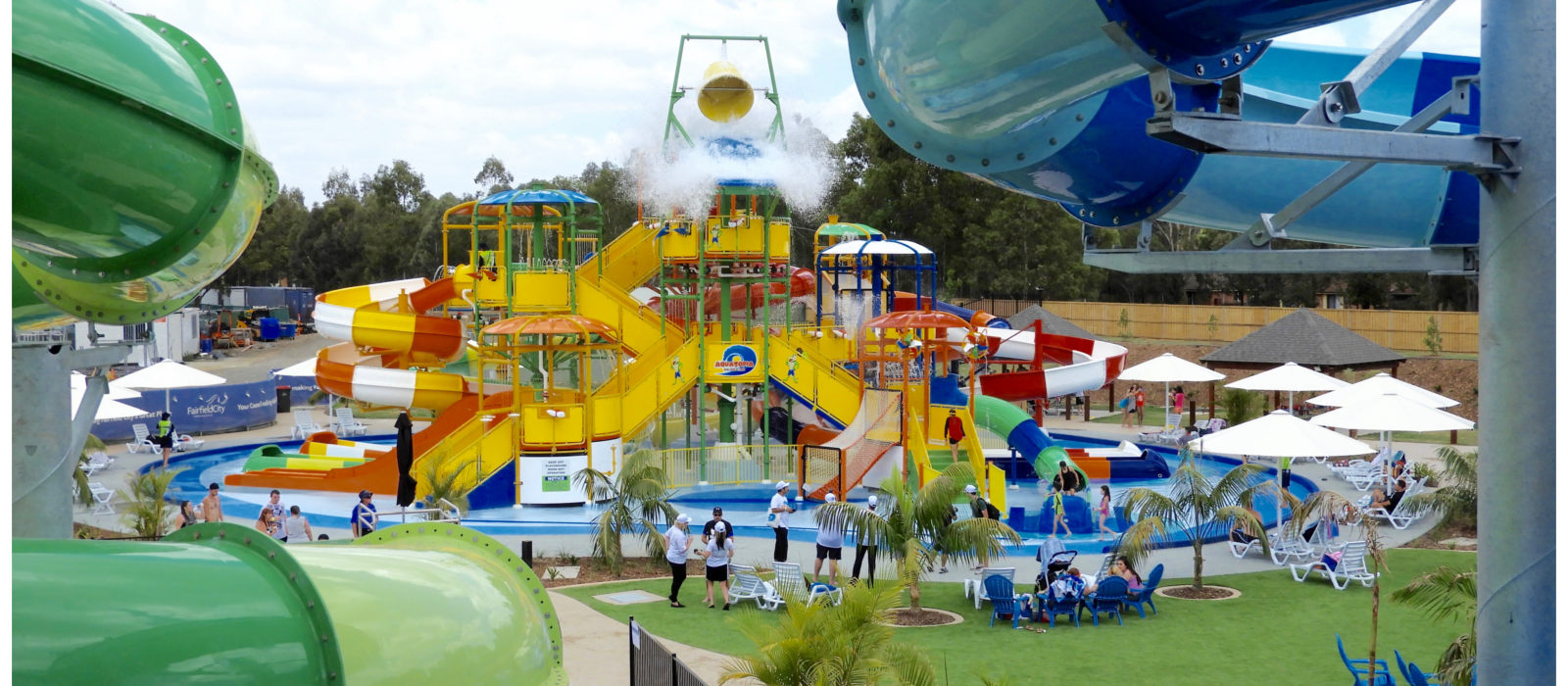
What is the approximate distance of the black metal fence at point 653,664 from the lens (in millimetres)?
9453

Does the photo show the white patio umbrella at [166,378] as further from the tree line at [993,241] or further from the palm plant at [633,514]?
the tree line at [993,241]

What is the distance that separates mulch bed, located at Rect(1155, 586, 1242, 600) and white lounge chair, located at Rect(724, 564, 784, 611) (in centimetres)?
438

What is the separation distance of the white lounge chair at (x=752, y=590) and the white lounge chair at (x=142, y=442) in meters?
17.7

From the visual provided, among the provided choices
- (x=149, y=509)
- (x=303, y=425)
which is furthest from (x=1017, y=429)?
(x=303, y=425)

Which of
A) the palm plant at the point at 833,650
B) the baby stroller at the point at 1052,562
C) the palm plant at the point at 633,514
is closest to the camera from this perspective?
the palm plant at the point at 833,650

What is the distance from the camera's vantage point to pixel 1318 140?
300 cm

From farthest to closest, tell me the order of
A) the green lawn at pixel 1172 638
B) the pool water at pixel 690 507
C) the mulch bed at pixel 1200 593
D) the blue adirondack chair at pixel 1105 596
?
the pool water at pixel 690 507
the mulch bed at pixel 1200 593
the blue adirondack chair at pixel 1105 596
the green lawn at pixel 1172 638

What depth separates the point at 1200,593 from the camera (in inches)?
616

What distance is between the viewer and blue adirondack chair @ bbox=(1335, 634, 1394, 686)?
37.1ft

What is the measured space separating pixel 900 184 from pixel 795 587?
128ft

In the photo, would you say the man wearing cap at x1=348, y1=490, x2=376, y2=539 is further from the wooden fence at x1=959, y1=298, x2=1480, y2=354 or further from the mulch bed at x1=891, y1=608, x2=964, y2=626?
the wooden fence at x1=959, y1=298, x2=1480, y2=354

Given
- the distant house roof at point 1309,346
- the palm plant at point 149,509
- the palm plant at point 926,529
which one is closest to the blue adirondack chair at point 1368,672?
the palm plant at point 926,529

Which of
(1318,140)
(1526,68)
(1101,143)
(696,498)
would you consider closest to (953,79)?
(1101,143)

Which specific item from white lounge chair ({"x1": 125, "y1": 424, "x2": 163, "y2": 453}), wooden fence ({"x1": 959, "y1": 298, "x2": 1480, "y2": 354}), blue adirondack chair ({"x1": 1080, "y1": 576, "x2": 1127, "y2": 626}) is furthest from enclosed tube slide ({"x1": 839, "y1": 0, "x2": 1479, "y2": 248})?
wooden fence ({"x1": 959, "y1": 298, "x2": 1480, "y2": 354})
